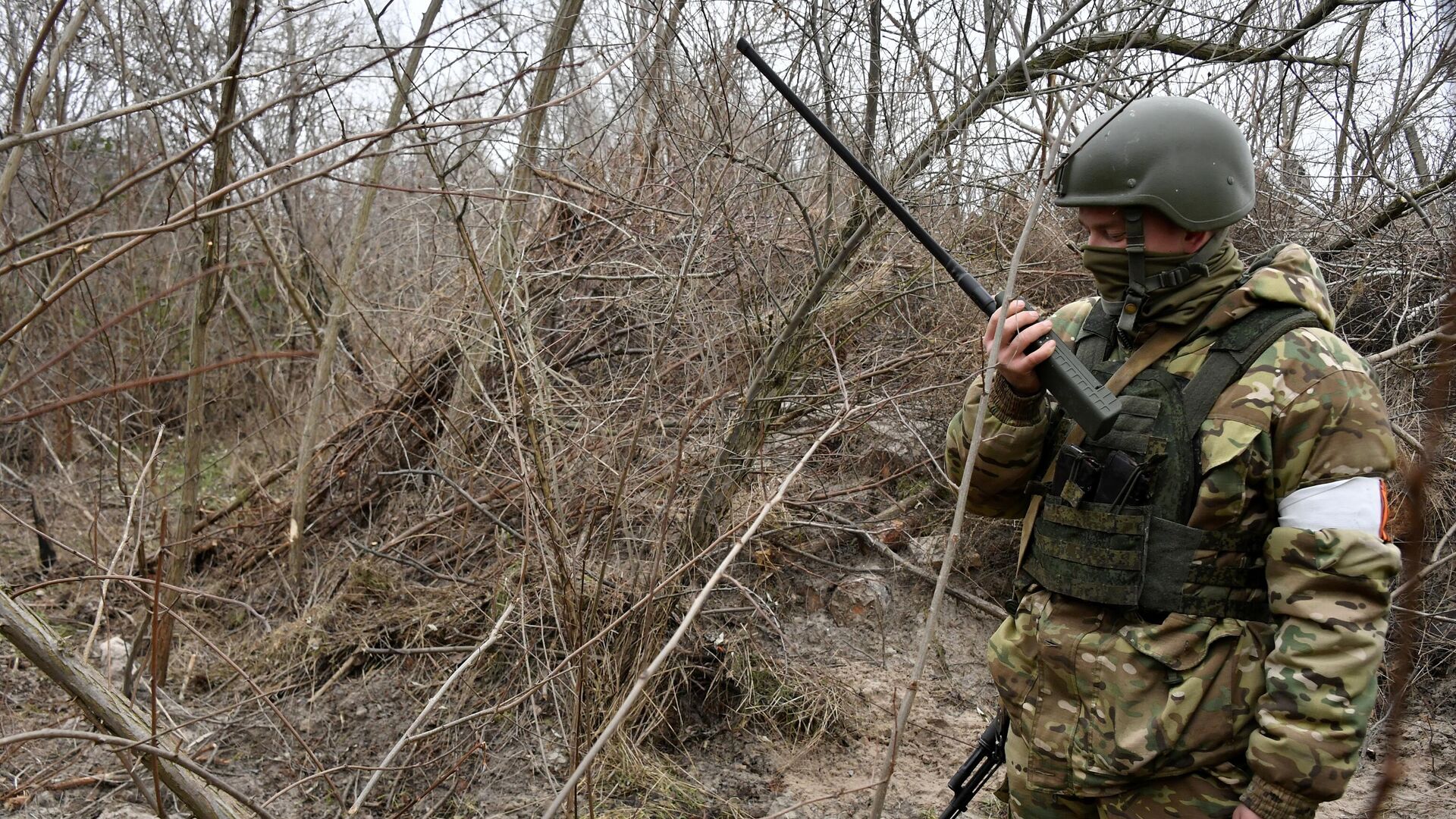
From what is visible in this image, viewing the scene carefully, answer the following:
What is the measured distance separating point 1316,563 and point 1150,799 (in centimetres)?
56

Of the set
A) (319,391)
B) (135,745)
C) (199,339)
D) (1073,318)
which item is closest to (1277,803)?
(1073,318)

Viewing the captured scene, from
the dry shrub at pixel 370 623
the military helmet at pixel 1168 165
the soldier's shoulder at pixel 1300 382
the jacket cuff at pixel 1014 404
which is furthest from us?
the dry shrub at pixel 370 623

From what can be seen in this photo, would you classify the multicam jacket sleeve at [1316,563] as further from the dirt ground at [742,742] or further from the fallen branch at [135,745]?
the dirt ground at [742,742]

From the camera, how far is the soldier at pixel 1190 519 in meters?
1.66

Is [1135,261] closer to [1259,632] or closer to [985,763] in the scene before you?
[1259,632]

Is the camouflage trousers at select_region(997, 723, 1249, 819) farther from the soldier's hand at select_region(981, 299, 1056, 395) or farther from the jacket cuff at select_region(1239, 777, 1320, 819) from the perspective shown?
the soldier's hand at select_region(981, 299, 1056, 395)

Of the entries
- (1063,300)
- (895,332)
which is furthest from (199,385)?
(1063,300)

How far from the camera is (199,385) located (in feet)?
13.6

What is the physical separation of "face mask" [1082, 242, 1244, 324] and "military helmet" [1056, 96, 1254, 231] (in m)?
0.07

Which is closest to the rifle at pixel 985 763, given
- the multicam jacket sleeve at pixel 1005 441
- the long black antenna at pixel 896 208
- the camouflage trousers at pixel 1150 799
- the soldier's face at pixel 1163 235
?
the camouflage trousers at pixel 1150 799

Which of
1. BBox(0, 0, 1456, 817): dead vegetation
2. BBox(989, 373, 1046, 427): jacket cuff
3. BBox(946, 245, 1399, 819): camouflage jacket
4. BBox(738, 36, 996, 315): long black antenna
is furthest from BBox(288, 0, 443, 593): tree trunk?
BBox(946, 245, 1399, 819): camouflage jacket

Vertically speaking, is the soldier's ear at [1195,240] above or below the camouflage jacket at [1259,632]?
above

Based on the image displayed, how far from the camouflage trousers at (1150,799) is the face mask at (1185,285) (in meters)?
0.88

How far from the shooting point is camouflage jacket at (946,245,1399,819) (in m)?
1.64
